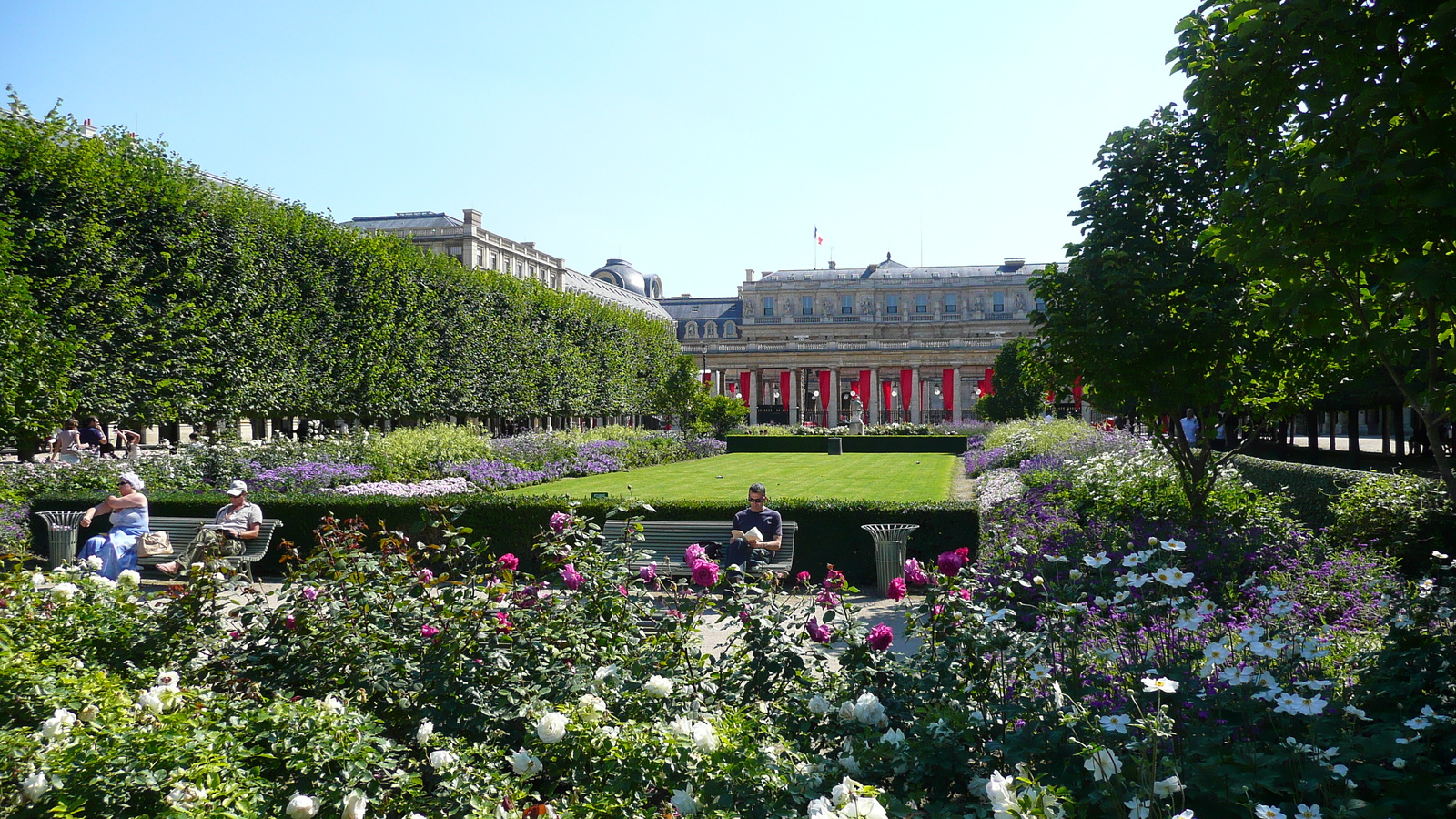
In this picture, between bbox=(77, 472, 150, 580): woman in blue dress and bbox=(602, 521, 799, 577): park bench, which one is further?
bbox=(602, 521, 799, 577): park bench

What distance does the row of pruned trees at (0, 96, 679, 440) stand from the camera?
15.1 metres

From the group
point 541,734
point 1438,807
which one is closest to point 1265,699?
point 1438,807

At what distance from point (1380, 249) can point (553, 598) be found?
3.65 m

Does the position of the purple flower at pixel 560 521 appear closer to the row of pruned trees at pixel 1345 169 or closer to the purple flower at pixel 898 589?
the purple flower at pixel 898 589

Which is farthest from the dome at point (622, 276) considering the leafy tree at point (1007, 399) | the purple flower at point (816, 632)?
the purple flower at point (816, 632)

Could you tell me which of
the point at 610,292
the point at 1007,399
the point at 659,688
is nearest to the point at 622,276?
the point at 610,292

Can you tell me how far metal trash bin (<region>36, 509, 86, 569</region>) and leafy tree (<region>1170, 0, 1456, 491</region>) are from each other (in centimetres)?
1156

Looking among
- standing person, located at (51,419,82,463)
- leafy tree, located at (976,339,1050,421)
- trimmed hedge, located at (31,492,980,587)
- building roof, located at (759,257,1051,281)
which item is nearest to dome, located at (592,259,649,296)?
building roof, located at (759,257,1051,281)

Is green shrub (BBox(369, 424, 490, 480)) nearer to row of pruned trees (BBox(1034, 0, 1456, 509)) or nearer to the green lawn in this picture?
the green lawn

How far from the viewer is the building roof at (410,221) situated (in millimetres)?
61341

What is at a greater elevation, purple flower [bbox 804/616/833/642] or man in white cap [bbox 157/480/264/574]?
purple flower [bbox 804/616/833/642]

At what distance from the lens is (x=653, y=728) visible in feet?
9.66

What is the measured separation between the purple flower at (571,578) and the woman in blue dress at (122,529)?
635 cm

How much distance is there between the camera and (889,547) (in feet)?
29.3
